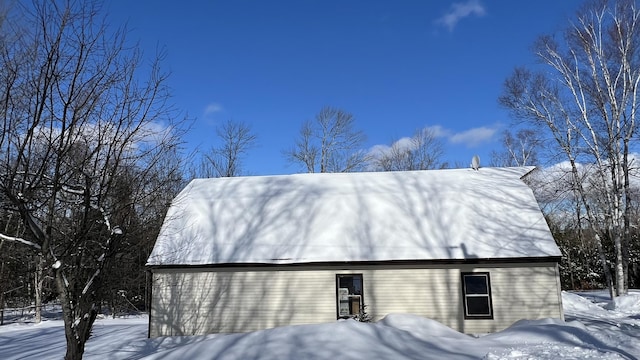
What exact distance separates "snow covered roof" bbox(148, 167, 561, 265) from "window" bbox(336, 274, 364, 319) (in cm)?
72

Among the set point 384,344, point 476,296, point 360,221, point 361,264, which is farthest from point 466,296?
point 384,344

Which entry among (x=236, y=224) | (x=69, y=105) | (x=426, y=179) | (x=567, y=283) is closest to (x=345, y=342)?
(x=69, y=105)

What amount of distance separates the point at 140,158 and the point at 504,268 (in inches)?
423

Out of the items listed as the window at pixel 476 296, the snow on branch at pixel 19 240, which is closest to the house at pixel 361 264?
the window at pixel 476 296

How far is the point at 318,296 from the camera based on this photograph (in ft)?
43.7

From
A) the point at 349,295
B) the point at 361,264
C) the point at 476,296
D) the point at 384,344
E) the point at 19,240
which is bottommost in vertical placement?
the point at 384,344

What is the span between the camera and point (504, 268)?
13.0m

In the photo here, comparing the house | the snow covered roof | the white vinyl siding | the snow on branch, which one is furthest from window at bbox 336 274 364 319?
the snow on branch

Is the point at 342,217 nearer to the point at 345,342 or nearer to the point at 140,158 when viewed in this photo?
the point at 345,342

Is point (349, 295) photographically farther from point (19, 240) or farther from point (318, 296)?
point (19, 240)

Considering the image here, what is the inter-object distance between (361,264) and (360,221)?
6.10 feet

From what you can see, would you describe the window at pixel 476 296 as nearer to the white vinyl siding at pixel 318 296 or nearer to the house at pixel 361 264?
the house at pixel 361 264

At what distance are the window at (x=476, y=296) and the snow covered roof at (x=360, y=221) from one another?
0.75 m

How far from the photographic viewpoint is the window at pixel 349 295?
43.5ft
